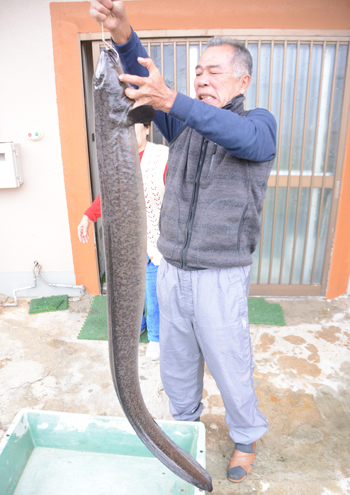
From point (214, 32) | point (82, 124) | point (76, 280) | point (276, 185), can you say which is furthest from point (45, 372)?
point (214, 32)

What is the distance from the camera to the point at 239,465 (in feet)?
6.52

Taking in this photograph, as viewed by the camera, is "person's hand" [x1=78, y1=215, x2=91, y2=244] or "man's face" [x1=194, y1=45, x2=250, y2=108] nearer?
"man's face" [x1=194, y1=45, x2=250, y2=108]

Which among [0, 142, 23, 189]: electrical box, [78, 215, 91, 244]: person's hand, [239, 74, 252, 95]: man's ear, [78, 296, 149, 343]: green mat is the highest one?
[239, 74, 252, 95]: man's ear

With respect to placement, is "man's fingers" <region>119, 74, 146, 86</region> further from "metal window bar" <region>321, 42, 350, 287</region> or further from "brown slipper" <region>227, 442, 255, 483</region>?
"metal window bar" <region>321, 42, 350, 287</region>

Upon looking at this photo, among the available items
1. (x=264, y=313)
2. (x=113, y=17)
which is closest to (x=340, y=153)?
(x=264, y=313)

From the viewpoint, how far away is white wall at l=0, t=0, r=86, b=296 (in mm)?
3430

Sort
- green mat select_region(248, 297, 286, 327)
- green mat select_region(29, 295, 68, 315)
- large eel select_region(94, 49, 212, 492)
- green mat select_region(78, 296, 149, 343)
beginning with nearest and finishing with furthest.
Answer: large eel select_region(94, 49, 212, 492)
green mat select_region(78, 296, 149, 343)
green mat select_region(248, 297, 286, 327)
green mat select_region(29, 295, 68, 315)

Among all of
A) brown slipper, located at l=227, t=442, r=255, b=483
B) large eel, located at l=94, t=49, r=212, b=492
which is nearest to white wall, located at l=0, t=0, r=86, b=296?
brown slipper, located at l=227, t=442, r=255, b=483

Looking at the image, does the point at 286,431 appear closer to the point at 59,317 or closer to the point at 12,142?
the point at 59,317

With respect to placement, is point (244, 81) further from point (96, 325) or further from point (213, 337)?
point (96, 325)

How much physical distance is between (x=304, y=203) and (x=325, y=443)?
8.03 feet

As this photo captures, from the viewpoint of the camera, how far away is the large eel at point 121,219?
37.8 inches

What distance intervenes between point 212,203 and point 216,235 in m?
0.15

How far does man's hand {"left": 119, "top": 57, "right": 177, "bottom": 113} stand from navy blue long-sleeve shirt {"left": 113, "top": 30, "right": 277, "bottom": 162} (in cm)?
3
